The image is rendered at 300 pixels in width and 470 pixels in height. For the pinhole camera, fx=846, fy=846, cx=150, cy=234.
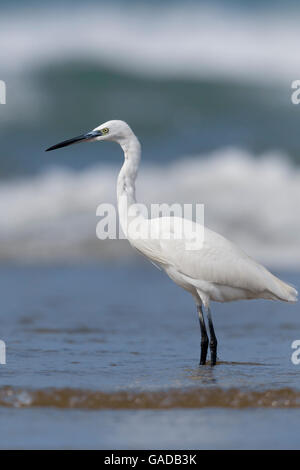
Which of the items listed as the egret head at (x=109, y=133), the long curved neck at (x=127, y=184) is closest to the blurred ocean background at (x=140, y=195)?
the long curved neck at (x=127, y=184)

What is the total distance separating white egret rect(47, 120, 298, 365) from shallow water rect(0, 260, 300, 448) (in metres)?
0.52

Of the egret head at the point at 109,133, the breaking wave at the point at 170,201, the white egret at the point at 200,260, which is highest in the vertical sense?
the breaking wave at the point at 170,201

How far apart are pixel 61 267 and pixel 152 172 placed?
4906 mm

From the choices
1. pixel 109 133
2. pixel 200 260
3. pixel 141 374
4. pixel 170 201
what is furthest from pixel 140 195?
pixel 141 374

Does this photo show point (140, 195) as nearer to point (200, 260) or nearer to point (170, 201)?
point (170, 201)

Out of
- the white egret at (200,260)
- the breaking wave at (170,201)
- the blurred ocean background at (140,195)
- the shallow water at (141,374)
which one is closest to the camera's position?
the shallow water at (141,374)

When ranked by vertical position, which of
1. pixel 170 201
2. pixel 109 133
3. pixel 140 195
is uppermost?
pixel 140 195

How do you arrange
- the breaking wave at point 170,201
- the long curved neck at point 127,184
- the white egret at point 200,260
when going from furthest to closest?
the breaking wave at point 170,201
the long curved neck at point 127,184
the white egret at point 200,260

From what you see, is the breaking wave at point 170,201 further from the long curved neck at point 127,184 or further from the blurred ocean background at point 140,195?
the long curved neck at point 127,184

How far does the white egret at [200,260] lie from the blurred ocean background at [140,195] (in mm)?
525

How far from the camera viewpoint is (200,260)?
6.14m

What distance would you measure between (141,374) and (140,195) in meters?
10.6

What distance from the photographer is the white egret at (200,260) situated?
20.2 ft
